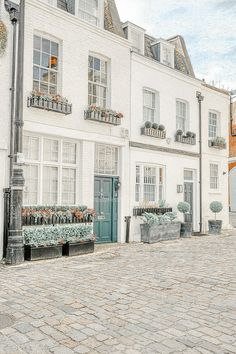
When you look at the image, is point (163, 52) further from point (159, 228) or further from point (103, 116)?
point (159, 228)

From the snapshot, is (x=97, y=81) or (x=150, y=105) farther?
(x=150, y=105)

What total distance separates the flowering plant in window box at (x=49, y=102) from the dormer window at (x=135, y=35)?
16.6ft

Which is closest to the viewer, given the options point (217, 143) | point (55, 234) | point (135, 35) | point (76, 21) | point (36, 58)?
point (55, 234)

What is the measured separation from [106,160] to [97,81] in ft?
9.75

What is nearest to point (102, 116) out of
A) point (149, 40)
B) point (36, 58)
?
point (36, 58)

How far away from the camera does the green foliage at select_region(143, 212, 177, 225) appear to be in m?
13.4

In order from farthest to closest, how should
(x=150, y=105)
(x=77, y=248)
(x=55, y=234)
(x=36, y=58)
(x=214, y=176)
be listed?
(x=214, y=176), (x=150, y=105), (x=36, y=58), (x=77, y=248), (x=55, y=234)

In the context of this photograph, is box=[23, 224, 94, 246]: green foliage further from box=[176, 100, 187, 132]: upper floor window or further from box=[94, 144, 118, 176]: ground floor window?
box=[176, 100, 187, 132]: upper floor window

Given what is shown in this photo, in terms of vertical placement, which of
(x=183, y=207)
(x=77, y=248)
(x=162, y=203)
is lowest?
(x=77, y=248)

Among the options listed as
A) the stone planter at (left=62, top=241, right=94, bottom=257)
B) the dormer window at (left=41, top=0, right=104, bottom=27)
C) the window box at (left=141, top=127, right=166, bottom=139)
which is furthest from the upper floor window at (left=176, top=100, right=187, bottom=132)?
the stone planter at (left=62, top=241, right=94, bottom=257)

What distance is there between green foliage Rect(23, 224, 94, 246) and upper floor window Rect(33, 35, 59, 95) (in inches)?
176

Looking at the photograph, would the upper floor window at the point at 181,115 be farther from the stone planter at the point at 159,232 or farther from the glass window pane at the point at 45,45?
the glass window pane at the point at 45,45

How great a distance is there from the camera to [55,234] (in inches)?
389

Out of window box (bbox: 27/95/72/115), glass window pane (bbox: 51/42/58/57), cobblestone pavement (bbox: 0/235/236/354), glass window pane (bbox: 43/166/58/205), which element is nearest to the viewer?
cobblestone pavement (bbox: 0/235/236/354)
